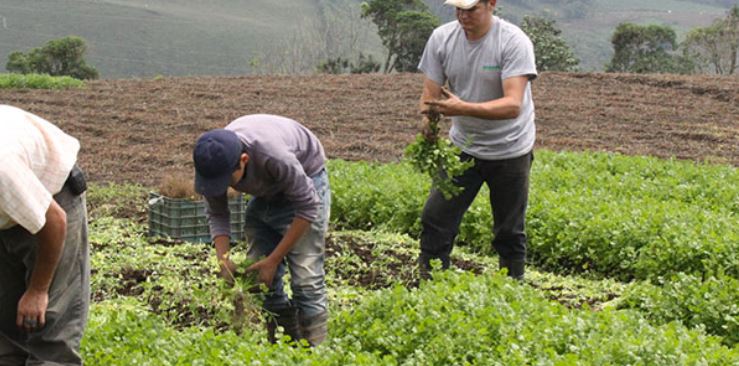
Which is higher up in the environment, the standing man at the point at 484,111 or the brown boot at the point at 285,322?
the standing man at the point at 484,111

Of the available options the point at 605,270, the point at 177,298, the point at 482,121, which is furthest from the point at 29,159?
the point at 605,270

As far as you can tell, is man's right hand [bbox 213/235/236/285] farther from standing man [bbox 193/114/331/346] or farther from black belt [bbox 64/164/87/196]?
black belt [bbox 64/164/87/196]

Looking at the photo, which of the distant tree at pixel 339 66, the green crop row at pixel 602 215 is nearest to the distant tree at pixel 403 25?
the distant tree at pixel 339 66

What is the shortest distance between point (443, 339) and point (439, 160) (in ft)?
5.64

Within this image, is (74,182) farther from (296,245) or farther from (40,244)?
(296,245)

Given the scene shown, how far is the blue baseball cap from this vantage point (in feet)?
14.5

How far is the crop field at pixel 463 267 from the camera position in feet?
15.8

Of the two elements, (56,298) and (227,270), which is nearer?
(56,298)

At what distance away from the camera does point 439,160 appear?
20.6 feet

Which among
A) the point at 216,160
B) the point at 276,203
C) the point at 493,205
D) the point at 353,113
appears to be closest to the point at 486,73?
the point at 493,205

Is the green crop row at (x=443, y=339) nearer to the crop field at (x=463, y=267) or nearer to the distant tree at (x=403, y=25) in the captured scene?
the crop field at (x=463, y=267)

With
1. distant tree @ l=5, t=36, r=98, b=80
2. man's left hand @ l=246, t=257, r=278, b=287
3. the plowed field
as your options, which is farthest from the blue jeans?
distant tree @ l=5, t=36, r=98, b=80

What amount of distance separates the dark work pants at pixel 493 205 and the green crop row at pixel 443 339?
95 cm

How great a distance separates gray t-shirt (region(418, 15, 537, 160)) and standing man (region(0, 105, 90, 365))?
2766 mm
